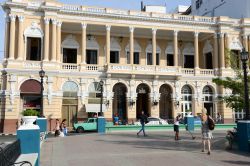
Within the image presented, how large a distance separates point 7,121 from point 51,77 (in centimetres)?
641

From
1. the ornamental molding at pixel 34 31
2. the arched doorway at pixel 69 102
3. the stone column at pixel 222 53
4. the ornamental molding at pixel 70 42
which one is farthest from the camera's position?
the stone column at pixel 222 53

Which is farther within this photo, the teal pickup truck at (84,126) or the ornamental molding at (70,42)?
the ornamental molding at (70,42)

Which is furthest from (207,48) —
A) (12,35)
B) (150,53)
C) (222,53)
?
(12,35)

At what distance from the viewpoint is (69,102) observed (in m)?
35.0

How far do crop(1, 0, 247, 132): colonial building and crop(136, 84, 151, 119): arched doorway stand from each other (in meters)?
0.12

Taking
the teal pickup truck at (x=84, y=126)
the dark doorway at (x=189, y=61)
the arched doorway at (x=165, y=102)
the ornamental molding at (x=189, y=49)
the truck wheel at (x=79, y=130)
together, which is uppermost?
the ornamental molding at (x=189, y=49)

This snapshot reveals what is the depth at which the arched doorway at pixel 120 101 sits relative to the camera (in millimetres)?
36969

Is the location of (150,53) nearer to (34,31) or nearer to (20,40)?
(34,31)

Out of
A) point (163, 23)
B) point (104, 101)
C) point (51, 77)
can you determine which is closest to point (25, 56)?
point (51, 77)

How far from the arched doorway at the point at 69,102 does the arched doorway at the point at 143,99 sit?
769cm

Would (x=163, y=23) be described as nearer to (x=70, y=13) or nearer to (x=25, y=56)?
(x=70, y=13)

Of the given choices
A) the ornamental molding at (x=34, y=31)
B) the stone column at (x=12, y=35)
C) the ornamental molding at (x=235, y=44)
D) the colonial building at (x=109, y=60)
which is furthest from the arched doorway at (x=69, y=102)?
the ornamental molding at (x=235, y=44)

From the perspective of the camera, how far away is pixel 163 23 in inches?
1543

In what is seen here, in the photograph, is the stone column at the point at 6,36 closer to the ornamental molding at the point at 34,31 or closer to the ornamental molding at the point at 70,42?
the ornamental molding at the point at 34,31
